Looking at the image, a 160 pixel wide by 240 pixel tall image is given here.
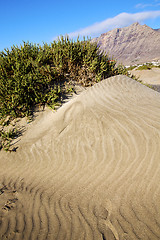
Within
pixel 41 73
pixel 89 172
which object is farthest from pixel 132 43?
pixel 89 172

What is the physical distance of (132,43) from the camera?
86.1m

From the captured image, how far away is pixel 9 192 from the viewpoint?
256 centimetres

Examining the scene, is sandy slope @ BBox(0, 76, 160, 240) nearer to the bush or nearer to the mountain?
the bush

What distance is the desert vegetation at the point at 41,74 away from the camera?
4133 millimetres

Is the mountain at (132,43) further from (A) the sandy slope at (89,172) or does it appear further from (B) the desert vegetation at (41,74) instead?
(A) the sandy slope at (89,172)

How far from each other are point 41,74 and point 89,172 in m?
3.15

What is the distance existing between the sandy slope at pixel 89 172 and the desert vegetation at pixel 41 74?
627 millimetres

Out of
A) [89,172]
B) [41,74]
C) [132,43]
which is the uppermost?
[132,43]

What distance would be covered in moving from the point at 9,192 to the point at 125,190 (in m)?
1.90

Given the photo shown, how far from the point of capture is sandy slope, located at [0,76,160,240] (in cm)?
197

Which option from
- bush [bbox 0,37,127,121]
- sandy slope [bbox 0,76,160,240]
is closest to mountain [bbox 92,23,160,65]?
bush [bbox 0,37,127,121]

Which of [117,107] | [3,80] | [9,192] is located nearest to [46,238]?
[9,192]

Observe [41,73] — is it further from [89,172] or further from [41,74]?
[89,172]

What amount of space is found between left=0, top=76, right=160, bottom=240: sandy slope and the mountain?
64.0 m
